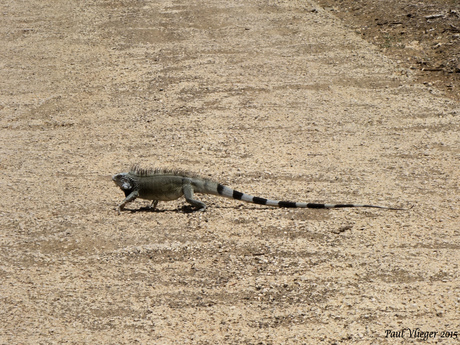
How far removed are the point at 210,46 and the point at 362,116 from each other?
4.06 metres

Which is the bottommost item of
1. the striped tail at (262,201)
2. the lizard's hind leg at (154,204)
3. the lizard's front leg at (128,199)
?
the lizard's hind leg at (154,204)

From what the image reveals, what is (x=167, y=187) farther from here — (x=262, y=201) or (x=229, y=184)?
(x=262, y=201)

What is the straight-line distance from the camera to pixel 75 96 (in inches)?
395

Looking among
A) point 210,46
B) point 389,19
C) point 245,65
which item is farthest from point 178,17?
point 389,19

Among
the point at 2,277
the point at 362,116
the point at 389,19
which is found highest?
the point at 389,19

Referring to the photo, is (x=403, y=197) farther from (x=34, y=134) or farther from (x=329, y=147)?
(x=34, y=134)

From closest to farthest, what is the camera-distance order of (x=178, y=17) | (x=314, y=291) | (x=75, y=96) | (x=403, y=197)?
(x=314, y=291)
(x=403, y=197)
(x=75, y=96)
(x=178, y=17)

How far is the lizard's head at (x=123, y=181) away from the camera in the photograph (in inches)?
263

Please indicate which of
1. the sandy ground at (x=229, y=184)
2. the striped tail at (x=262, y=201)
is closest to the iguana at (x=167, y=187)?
the striped tail at (x=262, y=201)

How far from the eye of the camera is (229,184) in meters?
6.86

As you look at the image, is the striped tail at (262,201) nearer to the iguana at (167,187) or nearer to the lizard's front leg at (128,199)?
the iguana at (167,187)

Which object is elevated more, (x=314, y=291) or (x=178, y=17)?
(x=178, y=17)

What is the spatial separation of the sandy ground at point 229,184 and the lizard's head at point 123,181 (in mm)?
246

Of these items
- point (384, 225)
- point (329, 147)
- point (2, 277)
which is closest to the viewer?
point (2, 277)
